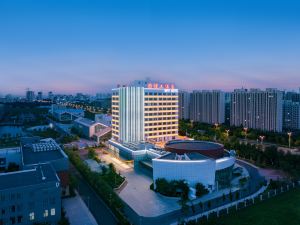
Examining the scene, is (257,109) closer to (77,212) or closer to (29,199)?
(77,212)

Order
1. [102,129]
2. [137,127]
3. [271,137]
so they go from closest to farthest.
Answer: [137,127], [271,137], [102,129]

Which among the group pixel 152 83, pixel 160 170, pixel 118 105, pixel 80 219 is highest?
pixel 152 83

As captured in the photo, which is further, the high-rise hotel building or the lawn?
the high-rise hotel building

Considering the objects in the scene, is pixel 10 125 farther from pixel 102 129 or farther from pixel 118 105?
pixel 118 105

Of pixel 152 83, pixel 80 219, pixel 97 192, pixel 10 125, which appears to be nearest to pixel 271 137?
pixel 152 83

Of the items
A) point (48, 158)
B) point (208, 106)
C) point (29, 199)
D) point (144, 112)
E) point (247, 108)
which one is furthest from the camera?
point (208, 106)

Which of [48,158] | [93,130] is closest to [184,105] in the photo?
[93,130]

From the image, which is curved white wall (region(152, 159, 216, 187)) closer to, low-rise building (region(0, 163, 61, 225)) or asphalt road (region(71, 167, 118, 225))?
asphalt road (region(71, 167, 118, 225))

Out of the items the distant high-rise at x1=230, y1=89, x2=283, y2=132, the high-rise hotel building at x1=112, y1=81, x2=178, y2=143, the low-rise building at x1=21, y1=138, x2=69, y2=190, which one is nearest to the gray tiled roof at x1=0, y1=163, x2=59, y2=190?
the low-rise building at x1=21, y1=138, x2=69, y2=190
